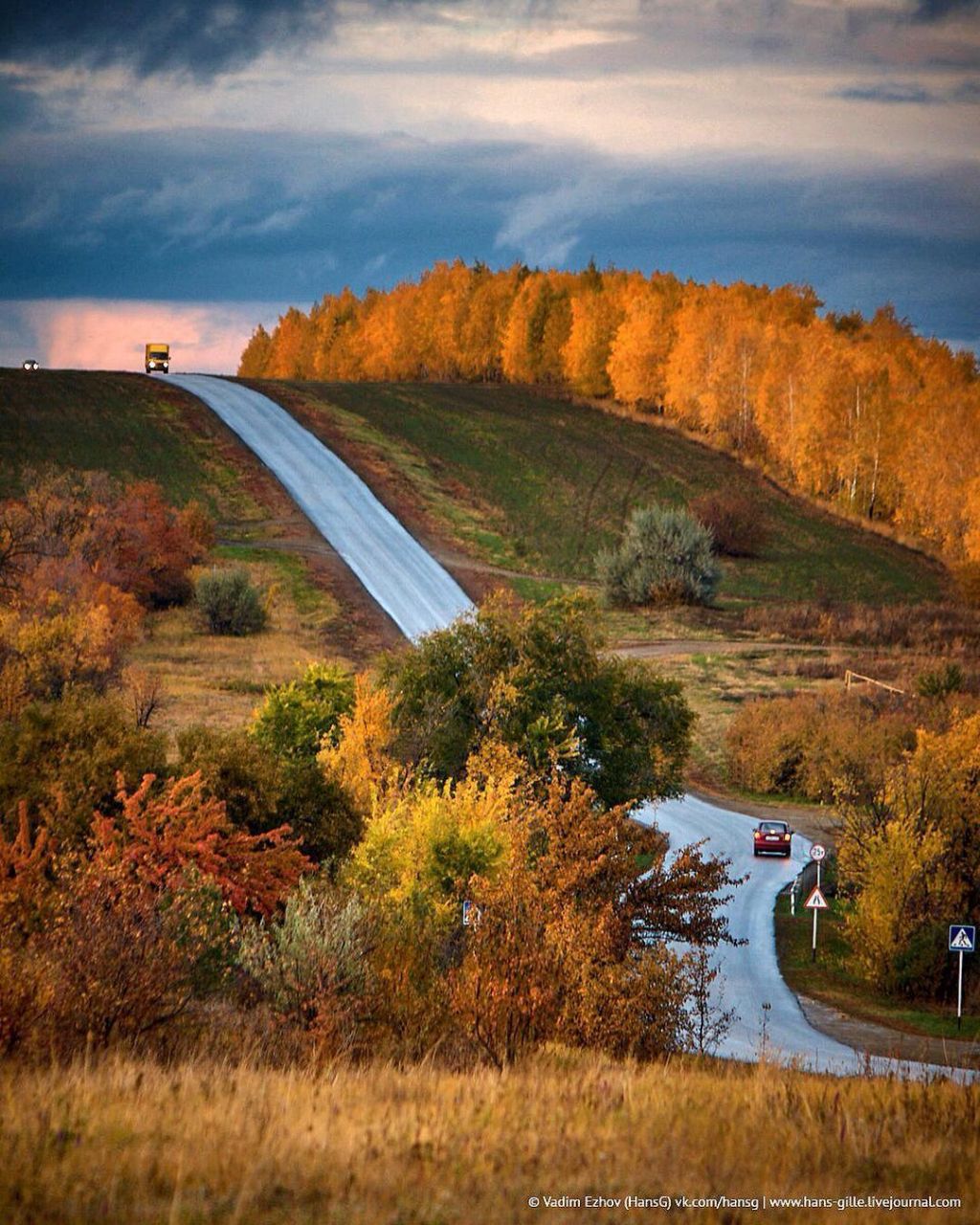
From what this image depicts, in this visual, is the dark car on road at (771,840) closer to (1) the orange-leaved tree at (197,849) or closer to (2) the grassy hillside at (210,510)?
(2) the grassy hillside at (210,510)

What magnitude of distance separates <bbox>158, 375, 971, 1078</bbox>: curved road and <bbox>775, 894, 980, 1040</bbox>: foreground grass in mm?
455

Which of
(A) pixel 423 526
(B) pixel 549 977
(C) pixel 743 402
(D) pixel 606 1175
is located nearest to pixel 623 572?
(A) pixel 423 526

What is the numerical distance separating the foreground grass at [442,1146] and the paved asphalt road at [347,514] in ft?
170

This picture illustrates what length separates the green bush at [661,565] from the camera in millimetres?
77875

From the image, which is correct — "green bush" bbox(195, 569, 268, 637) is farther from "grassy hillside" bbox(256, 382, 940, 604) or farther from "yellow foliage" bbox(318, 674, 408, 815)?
"yellow foliage" bbox(318, 674, 408, 815)

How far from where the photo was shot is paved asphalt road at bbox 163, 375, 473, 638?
69562mm

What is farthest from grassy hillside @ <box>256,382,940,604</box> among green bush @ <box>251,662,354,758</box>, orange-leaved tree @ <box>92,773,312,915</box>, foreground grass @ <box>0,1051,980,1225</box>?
foreground grass @ <box>0,1051,980,1225</box>

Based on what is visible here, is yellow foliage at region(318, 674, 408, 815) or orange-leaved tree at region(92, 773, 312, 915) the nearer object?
orange-leaved tree at region(92, 773, 312, 915)

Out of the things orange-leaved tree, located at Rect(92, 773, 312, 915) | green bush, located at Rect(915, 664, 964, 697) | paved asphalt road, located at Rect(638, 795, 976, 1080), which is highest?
green bush, located at Rect(915, 664, 964, 697)

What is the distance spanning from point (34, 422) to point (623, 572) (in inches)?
1547

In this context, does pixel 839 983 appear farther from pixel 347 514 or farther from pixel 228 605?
pixel 347 514

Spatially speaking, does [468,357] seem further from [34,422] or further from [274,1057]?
[274,1057]

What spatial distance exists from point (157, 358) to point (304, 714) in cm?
10376

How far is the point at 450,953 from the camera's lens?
19781 mm
